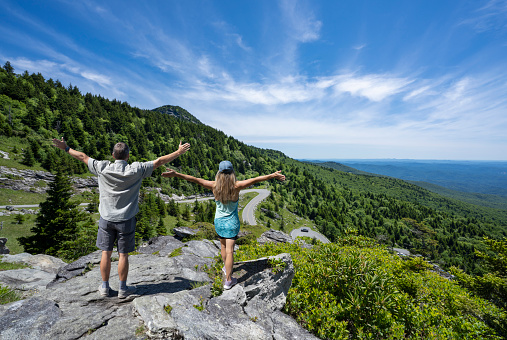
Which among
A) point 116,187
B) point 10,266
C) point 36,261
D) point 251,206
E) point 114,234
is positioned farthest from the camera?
point 251,206

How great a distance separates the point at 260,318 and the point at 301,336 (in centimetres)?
100

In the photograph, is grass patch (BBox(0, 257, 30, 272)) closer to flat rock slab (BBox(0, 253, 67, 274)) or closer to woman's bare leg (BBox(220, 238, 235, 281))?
flat rock slab (BBox(0, 253, 67, 274))

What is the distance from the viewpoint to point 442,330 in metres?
4.86

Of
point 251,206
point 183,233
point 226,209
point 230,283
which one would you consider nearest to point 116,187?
point 226,209

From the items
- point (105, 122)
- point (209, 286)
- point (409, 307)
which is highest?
point (105, 122)

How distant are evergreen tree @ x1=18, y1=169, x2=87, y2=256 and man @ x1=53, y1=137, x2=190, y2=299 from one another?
2718cm

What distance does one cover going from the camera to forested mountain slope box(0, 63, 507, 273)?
82.2 metres

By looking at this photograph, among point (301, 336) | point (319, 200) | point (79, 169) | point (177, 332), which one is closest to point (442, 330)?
point (301, 336)

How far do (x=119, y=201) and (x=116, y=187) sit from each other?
325 mm

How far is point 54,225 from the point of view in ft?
78.8

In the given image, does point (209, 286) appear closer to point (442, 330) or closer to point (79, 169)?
point (442, 330)

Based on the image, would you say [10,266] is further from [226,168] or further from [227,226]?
[226,168]

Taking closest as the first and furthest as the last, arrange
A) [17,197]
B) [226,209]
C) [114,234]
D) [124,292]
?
1. [114,234]
2. [124,292]
3. [226,209]
4. [17,197]

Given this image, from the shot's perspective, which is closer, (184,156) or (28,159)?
(28,159)
